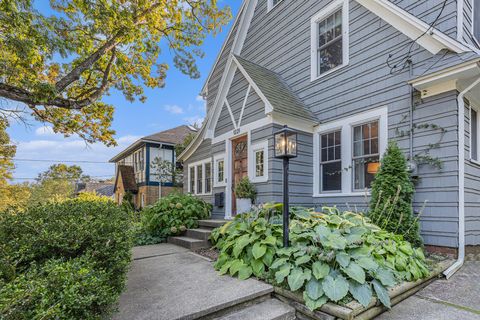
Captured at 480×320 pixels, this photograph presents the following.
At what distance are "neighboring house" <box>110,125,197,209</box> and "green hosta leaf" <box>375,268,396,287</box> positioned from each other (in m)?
14.7

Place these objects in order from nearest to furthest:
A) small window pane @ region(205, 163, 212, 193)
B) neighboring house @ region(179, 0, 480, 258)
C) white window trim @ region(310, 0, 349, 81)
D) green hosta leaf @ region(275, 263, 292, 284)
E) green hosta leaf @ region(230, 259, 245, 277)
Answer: green hosta leaf @ region(275, 263, 292, 284) → green hosta leaf @ region(230, 259, 245, 277) → neighboring house @ region(179, 0, 480, 258) → white window trim @ region(310, 0, 349, 81) → small window pane @ region(205, 163, 212, 193)

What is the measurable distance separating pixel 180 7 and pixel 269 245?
7.82 metres

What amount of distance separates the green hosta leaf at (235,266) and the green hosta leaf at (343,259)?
130 cm

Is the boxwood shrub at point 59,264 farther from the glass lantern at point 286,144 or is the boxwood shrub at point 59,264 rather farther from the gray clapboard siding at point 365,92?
the gray clapboard siding at point 365,92

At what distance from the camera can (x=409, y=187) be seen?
4289 mm

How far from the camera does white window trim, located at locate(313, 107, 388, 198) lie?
4.98 m

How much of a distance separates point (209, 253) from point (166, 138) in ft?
47.3

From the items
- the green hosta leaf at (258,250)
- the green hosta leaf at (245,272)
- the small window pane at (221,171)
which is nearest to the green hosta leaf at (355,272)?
the green hosta leaf at (258,250)

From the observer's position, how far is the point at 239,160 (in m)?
6.71

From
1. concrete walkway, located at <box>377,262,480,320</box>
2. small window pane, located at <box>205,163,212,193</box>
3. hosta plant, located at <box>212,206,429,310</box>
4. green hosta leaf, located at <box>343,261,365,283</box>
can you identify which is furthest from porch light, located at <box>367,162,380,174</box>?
small window pane, located at <box>205,163,212,193</box>

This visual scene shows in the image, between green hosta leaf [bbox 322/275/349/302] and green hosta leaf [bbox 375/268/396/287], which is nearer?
green hosta leaf [bbox 322/275/349/302]

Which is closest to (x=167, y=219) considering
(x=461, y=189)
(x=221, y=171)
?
(x=221, y=171)

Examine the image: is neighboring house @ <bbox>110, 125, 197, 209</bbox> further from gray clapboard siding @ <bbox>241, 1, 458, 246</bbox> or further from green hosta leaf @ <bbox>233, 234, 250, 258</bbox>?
green hosta leaf @ <bbox>233, 234, 250, 258</bbox>

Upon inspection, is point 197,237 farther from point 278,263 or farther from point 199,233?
point 278,263
